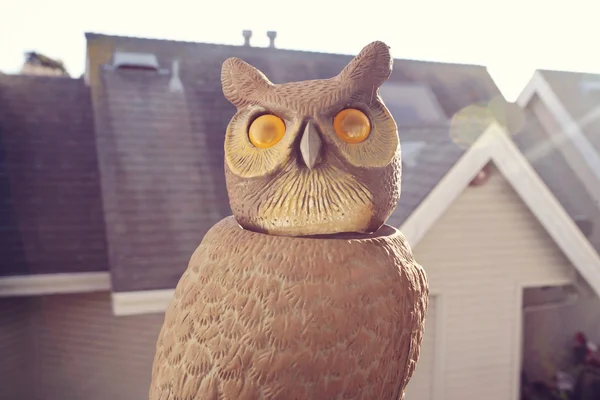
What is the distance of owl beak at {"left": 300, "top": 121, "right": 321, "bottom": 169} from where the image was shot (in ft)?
3.49

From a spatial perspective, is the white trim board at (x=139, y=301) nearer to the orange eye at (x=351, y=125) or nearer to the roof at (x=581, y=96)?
the orange eye at (x=351, y=125)

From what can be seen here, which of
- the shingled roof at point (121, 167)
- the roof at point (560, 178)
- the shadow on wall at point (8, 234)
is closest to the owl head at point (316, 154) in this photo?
the shingled roof at point (121, 167)

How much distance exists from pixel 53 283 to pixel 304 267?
10.8 ft

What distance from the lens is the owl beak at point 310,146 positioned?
1063mm

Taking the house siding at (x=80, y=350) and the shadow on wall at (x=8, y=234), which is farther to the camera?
the house siding at (x=80, y=350)

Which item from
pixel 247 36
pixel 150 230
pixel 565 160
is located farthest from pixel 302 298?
pixel 247 36

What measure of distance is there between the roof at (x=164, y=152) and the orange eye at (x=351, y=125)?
225cm

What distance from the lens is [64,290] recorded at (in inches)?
146

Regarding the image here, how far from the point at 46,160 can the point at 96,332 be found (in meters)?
1.70

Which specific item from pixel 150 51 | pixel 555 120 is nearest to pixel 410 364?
pixel 150 51

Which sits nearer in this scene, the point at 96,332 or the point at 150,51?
the point at 96,332

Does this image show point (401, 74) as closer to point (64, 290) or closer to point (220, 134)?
point (220, 134)

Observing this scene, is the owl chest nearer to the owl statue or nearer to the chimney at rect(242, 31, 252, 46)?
the owl statue

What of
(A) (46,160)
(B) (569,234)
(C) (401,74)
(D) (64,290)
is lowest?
(D) (64,290)
